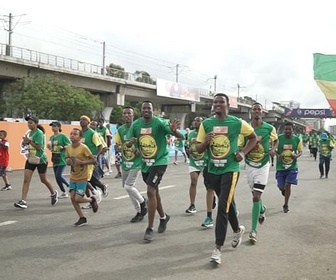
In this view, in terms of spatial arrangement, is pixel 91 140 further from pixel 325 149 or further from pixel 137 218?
pixel 325 149

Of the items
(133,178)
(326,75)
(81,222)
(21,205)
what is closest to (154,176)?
(133,178)

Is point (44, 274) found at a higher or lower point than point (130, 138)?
lower

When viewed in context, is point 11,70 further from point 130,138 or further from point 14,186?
point 130,138

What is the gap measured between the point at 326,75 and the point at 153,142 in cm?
253

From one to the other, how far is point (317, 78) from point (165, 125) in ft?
7.15

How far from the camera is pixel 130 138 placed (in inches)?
275

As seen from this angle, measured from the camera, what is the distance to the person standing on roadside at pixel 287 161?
8.70 meters

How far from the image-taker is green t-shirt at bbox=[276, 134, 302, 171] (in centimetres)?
872

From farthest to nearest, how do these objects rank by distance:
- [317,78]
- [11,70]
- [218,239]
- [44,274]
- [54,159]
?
[11,70]
[54,159]
[317,78]
[218,239]
[44,274]

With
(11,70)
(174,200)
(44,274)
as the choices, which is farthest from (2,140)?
(11,70)

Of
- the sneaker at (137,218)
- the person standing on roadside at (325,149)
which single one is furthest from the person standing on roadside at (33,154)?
the person standing on roadside at (325,149)

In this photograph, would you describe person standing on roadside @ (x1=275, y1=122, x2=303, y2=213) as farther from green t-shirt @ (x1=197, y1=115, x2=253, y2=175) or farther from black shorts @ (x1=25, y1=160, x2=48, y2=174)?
black shorts @ (x1=25, y1=160, x2=48, y2=174)

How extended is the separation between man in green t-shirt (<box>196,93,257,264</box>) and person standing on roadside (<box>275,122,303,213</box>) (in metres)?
3.37

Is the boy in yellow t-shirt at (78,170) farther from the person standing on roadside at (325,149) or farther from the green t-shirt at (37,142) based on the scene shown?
the person standing on roadside at (325,149)
